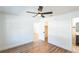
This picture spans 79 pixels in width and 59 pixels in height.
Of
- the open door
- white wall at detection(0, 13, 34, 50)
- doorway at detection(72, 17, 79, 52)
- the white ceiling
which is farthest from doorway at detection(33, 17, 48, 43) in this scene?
doorway at detection(72, 17, 79, 52)

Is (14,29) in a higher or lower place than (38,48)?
higher

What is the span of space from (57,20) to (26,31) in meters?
0.68

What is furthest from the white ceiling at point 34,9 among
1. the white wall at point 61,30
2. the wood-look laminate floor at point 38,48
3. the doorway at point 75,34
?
the wood-look laminate floor at point 38,48

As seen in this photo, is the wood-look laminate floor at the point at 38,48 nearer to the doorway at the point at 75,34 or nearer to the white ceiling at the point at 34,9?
the doorway at the point at 75,34

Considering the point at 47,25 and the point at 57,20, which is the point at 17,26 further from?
the point at 57,20

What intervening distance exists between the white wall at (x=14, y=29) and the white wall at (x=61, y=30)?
42cm

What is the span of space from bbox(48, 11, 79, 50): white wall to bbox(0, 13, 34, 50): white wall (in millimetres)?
423

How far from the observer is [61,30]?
73.8 inches

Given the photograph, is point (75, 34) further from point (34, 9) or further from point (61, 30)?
point (34, 9)

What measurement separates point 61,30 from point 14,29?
3.15ft

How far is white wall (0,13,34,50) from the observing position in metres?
1.80

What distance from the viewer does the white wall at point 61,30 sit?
5.95 ft

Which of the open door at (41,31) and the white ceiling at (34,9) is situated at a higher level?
the white ceiling at (34,9)

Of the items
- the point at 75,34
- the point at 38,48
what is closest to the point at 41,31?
the point at 38,48
